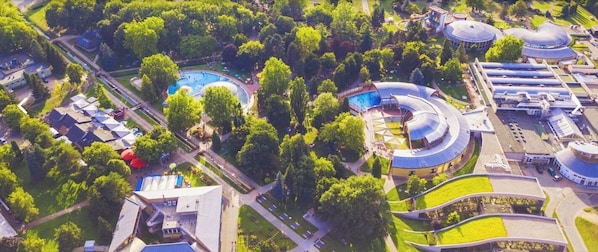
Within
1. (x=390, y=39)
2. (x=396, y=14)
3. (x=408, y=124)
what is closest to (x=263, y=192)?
(x=408, y=124)

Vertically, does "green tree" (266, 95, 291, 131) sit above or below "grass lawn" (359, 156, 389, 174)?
above

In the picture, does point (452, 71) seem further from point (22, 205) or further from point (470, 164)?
point (22, 205)

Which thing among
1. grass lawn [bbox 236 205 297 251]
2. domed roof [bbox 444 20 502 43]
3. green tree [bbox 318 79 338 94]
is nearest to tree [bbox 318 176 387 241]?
grass lawn [bbox 236 205 297 251]

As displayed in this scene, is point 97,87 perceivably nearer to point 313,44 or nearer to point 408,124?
point 313,44

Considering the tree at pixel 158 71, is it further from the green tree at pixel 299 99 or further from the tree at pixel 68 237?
the tree at pixel 68 237

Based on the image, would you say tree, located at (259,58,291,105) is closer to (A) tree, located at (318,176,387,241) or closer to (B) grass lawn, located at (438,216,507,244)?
(A) tree, located at (318,176,387,241)

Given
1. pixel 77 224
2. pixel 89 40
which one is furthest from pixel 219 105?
pixel 89 40
